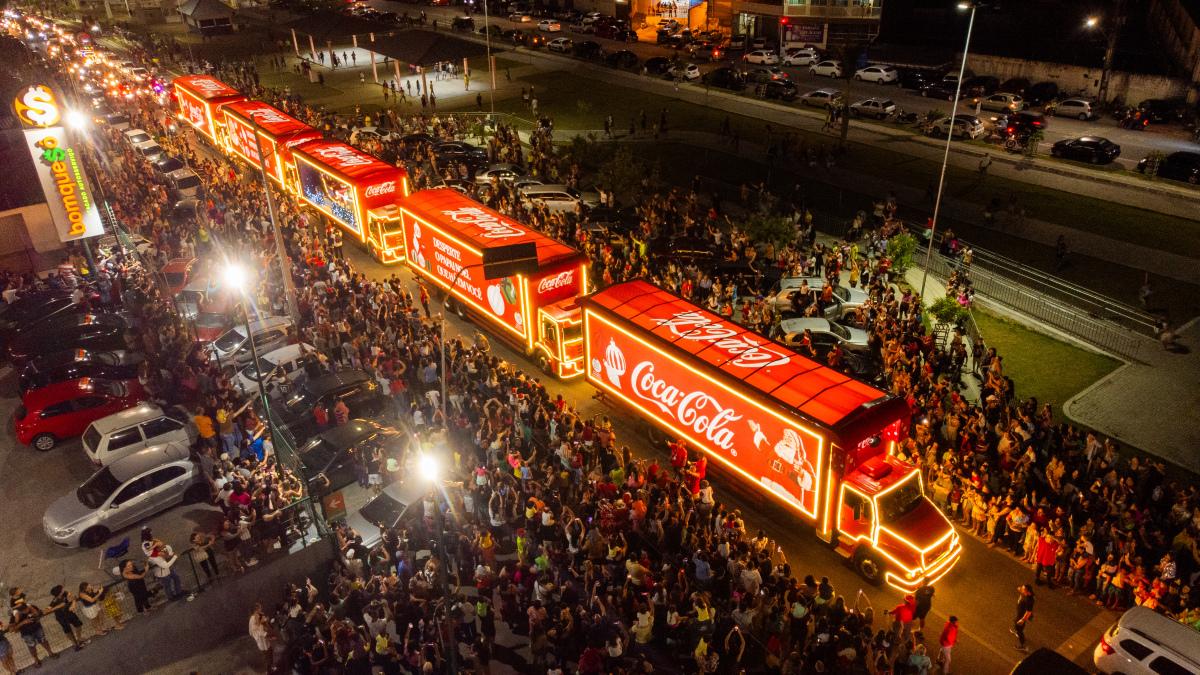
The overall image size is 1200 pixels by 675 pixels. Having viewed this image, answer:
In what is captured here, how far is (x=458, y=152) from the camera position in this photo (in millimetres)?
40844

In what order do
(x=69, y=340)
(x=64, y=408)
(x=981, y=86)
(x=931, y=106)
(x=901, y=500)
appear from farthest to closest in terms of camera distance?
(x=981, y=86) < (x=931, y=106) < (x=69, y=340) < (x=64, y=408) < (x=901, y=500)

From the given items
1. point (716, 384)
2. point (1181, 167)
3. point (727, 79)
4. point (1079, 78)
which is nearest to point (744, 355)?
point (716, 384)

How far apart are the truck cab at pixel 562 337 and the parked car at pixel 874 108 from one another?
3194 cm

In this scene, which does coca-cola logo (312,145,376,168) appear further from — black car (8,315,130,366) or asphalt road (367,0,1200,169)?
asphalt road (367,0,1200,169)

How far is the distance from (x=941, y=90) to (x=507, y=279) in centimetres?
3862

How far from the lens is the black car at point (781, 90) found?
165 feet

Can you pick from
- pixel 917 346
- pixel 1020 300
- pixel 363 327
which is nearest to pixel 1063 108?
pixel 1020 300

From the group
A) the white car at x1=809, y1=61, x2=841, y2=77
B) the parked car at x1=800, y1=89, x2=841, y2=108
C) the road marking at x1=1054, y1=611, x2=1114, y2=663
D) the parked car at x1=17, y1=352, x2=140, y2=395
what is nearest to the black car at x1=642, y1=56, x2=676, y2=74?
the white car at x1=809, y1=61, x2=841, y2=77

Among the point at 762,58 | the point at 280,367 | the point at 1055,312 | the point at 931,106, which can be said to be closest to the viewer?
the point at 280,367

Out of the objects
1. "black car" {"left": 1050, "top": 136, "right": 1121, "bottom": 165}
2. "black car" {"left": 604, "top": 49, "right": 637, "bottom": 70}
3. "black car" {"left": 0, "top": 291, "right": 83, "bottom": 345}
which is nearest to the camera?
"black car" {"left": 0, "top": 291, "right": 83, "bottom": 345}

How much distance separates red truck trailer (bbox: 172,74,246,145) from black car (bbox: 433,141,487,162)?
1044 centimetres

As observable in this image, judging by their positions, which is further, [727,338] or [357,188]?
[357,188]

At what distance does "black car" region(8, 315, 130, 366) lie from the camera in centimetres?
2383

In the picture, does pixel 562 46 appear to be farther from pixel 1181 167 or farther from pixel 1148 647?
pixel 1148 647
